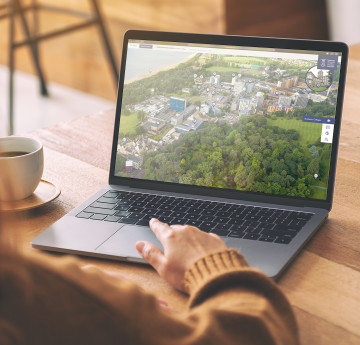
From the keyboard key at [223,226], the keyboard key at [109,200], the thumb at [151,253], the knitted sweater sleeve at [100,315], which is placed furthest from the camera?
the keyboard key at [109,200]

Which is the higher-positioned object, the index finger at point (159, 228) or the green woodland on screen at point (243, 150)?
the green woodland on screen at point (243, 150)

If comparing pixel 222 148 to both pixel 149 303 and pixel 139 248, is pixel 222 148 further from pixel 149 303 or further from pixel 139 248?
pixel 149 303

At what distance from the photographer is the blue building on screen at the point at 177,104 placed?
107 cm

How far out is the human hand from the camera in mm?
802

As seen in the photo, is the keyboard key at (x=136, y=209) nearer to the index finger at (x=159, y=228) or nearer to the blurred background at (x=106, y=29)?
the index finger at (x=159, y=228)

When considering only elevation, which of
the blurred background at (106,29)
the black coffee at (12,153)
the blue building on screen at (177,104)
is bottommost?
the blurred background at (106,29)

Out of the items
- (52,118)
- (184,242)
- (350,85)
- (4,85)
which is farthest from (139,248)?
(4,85)

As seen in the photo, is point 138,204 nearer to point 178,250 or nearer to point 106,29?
point 178,250

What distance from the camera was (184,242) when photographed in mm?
832

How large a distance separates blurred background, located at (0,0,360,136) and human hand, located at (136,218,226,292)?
89.6 inches

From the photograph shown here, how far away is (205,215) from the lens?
0.98 metres

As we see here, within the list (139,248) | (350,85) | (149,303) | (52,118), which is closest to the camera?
(149,303)

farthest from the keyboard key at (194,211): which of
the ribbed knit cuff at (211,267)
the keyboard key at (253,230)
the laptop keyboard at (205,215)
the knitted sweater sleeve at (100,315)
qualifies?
the knitted sweater sleeve at (100,315)

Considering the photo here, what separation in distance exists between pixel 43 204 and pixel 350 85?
3.10 feet
